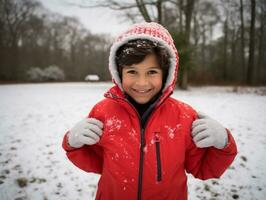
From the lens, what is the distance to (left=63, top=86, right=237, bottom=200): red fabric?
1316 millimetres

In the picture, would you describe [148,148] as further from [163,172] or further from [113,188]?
[113,188]

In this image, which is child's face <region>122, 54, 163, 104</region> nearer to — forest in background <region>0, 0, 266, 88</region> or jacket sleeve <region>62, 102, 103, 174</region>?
jacket sleeve <region>62, 102, 103, 174</region>

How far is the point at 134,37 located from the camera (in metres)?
1.46

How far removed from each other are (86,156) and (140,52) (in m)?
0.93

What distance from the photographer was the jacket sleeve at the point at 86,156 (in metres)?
1.44

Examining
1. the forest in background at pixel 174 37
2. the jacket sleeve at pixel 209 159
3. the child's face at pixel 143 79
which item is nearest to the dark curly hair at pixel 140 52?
the child's face at pixel 143 79

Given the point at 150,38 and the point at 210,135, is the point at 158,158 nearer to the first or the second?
the point at 210,135

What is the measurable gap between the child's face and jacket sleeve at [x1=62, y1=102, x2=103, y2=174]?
39cm

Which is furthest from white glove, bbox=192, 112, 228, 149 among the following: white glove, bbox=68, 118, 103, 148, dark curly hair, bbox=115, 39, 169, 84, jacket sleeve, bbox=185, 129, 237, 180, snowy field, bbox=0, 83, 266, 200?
snowy field, bbox=0, 83, 266, 200

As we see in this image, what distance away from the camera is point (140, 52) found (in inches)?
54.5

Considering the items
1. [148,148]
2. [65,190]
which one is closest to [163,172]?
[148,148]

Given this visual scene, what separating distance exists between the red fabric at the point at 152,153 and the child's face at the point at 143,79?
0.40 ft

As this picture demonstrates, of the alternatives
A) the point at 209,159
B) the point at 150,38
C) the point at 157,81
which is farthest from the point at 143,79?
the point at 209,159

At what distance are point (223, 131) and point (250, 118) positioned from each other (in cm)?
547
